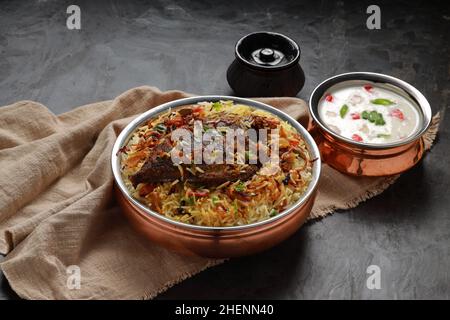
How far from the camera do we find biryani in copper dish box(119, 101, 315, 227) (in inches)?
131

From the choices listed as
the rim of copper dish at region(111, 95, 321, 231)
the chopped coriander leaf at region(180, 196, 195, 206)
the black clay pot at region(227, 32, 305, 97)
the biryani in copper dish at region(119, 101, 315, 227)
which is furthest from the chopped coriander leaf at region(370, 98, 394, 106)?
the chopped coriander leaf at region(180, 196, 195, 206)

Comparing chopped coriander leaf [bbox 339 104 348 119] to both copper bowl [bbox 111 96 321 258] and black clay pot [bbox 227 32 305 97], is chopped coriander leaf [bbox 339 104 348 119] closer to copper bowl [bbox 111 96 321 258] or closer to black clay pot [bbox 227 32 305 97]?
black clay pot [bbox 227 32 305 97]

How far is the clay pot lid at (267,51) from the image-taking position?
4516 millimetres

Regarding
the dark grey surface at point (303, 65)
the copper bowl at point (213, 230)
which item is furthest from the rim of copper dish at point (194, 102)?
the dark grey surface at point (303, 65)

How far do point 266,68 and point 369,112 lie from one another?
741 mm

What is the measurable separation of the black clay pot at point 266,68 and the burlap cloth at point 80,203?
20 centimetres

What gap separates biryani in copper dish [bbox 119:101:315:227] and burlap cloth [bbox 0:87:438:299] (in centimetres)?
28

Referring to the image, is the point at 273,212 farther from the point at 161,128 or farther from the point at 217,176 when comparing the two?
the point at 161,128

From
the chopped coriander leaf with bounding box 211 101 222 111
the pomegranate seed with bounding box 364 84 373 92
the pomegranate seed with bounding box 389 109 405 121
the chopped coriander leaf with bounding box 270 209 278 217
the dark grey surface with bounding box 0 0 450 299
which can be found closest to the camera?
the chopped coriander leaf with bounding box 270 209 278 217

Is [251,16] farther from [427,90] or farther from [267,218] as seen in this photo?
[267,218]

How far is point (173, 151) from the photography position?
3.40 meters

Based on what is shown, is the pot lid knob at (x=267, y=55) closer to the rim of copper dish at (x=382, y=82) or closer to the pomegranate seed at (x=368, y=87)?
the rim of copper dish at (x=382, y=82)

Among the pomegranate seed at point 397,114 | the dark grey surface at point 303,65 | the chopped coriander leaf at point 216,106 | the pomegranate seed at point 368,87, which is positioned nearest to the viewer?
the dark grey surface at point 303,65

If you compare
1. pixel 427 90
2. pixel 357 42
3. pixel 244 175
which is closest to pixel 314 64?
pixel 357 42
